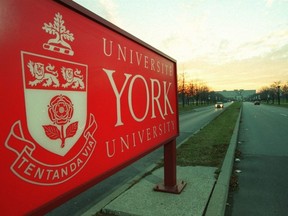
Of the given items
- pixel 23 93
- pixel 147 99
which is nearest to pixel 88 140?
pixel 23 93

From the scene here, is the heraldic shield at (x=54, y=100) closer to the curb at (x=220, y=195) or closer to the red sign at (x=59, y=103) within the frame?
the red sign at (x=59, y=103)

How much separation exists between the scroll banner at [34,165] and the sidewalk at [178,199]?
206cm

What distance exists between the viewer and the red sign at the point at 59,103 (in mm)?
1668

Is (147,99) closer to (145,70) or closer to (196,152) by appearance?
(145,70)

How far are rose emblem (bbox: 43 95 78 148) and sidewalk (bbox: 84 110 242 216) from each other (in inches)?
89.7

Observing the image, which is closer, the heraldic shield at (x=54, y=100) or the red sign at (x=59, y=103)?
the red sign at (x=59, y=103)

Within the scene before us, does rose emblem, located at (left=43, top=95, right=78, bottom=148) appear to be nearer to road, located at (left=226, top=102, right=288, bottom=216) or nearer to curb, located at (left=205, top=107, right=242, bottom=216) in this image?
curb, located at (left=205, top=107, right=242, bottom=216)

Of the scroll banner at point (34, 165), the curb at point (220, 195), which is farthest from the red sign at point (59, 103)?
the curb at point (220, 195)

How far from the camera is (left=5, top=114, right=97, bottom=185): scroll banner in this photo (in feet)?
5.53

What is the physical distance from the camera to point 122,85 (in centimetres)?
301

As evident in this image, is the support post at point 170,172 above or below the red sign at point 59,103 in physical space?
below

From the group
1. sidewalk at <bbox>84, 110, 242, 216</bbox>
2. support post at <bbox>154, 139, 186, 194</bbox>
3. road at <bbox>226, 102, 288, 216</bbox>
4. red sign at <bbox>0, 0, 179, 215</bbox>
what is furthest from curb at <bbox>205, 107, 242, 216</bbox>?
red sign at <bbox>0, 0, 179, 215</bbox>

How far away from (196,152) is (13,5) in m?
7.60

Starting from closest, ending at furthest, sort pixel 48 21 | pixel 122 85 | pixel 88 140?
pixel 48 21, pixel 88 140, pixel 122 85
